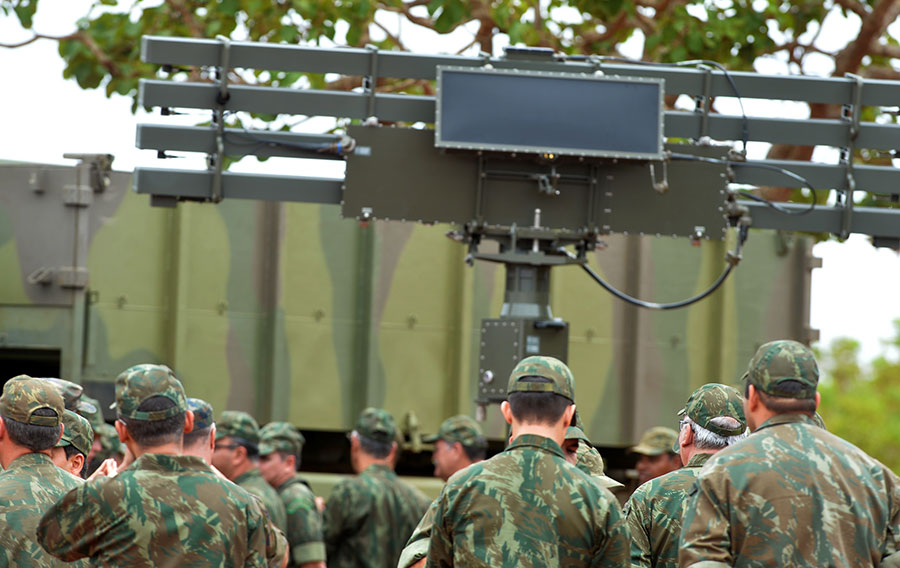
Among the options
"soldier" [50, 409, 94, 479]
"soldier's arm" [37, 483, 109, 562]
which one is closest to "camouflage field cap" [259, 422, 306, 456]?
"soldier" [50, 409, 94, 479]

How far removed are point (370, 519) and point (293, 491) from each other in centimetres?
48

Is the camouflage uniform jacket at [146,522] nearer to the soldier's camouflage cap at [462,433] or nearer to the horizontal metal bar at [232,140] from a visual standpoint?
the horizontal metal bar at [232,140]

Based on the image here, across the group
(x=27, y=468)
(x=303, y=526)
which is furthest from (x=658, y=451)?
(x=27, y=468)

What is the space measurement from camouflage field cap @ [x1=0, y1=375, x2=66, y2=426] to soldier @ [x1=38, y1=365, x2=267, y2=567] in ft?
1.86

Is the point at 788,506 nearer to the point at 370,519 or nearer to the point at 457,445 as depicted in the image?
the point at 370,519

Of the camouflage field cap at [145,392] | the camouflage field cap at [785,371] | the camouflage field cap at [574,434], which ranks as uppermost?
the camouflage field cap at [785,371]

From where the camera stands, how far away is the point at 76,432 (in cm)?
479

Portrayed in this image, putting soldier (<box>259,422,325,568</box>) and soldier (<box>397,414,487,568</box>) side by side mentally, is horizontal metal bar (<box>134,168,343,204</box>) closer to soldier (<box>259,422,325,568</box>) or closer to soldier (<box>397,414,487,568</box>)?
soldier (<box>259,422,325,568</box>)

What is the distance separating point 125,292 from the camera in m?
8.04

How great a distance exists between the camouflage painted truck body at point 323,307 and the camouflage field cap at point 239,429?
0.97 metres

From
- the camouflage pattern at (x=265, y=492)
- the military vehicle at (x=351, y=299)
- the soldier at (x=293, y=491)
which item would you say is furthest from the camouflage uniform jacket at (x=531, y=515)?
the soldier at (x=293, y=491)

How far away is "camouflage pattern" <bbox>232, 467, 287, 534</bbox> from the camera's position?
709 centimetres

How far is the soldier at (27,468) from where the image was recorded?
4266 mm

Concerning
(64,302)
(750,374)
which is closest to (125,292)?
(64,302)
